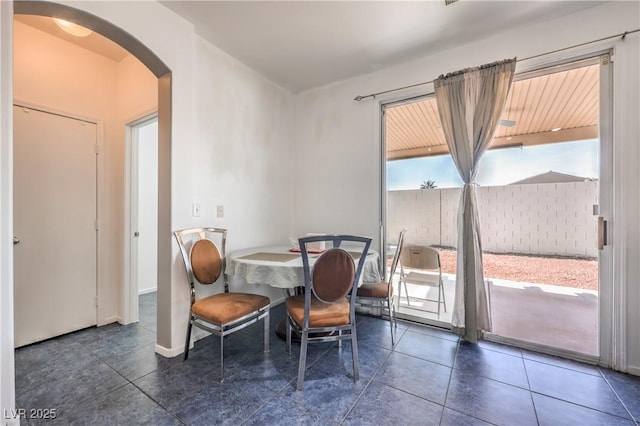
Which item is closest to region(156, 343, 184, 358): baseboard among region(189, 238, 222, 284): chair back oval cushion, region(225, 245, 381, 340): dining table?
region(189, 238, 222, 284): chair back oval cushion

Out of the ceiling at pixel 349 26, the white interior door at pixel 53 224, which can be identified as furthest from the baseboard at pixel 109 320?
the ceiling at pixel 349 26

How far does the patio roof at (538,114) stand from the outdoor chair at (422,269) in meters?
1.08

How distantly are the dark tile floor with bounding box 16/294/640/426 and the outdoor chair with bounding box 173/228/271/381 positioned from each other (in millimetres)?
239

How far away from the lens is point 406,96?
2.82 meters

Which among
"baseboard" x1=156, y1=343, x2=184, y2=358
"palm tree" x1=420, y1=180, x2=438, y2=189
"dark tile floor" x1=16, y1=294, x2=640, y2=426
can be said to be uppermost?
"palm tree" x1=420, y1=180, x2=438, y2=189

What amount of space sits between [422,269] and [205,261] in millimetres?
2232

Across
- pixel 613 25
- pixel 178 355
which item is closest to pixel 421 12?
pixel 613 25

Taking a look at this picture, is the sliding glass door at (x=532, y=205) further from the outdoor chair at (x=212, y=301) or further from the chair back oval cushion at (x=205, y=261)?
the chair back oval cushion at (x=205, y=261)

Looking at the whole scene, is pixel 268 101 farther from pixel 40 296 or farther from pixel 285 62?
pixel 40 296

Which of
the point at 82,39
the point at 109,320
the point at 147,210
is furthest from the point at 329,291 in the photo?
the point at 147,210

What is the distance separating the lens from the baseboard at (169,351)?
209 centimetres

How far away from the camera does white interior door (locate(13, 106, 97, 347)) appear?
223cm

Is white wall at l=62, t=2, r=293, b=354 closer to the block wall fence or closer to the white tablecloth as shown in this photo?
the white tablecloth

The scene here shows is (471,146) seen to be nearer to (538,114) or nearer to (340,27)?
(538,114)
